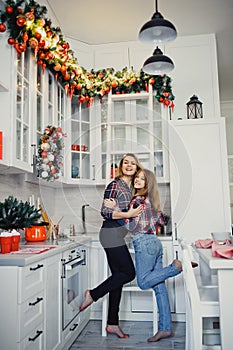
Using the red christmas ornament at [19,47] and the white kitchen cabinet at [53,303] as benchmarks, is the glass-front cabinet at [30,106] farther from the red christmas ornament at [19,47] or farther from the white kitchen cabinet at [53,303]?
the white kitchen cabinet at [53,303]

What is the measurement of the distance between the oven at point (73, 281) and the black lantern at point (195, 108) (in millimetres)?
1653

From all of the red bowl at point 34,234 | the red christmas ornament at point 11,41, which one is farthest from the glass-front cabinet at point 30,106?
the red bowl at point 34,234

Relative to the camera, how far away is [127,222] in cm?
272

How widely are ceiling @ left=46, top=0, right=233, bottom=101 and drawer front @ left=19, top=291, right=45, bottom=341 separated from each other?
2551mm

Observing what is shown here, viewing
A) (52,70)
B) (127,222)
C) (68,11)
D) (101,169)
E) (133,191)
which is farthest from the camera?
(101,169)

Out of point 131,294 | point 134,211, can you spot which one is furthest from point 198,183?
point 131,294

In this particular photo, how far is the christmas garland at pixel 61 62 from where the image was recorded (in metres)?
2.42

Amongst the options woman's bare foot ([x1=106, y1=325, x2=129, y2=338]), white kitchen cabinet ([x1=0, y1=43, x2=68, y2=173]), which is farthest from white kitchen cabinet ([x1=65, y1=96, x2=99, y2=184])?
woman's bare foot ([x1=106, y1=325, x2=129, y2=338])

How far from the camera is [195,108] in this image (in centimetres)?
356

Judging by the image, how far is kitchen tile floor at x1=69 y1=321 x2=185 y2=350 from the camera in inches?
105

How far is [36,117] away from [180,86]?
1.70m

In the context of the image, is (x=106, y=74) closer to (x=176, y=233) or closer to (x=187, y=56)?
(x=187, y=56)

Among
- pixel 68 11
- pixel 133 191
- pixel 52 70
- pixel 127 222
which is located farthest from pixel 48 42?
pixel 127 222

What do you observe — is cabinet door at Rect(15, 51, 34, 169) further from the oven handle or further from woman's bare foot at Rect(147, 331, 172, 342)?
woman's bare foot at Rect(147, 331, 172, 342)
